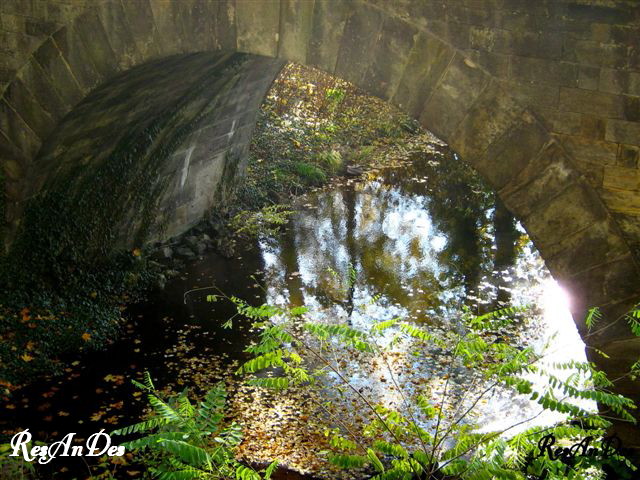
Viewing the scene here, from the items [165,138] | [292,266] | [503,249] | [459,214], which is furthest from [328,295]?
[459,214]

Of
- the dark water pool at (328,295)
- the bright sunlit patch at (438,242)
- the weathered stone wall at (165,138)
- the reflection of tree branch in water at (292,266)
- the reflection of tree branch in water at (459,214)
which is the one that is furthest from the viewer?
the bright sunlit patch at (438,242)

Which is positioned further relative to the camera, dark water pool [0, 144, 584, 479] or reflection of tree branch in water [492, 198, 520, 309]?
reflection of tree branch in water [492, 198, 520, 309]

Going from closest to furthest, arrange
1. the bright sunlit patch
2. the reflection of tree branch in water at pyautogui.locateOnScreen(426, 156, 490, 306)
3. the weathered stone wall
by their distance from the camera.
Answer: the weathered stone wall < the reflection of tree branch in water at pyautogui.locateOnScreen(426, 156, 490, 306) < the bright sunlit patch

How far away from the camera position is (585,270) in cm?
528

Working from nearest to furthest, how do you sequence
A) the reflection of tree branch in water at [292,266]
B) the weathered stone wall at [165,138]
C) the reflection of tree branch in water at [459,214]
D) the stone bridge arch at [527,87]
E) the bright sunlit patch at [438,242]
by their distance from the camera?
the stone bridge arch at [527,87] < the weathered stone wall at [165,138] < the reflection of tree branch in water at [292,266] < the reflection of tree branch in water at [459,214] < the bright sunlit patch at [438,242]

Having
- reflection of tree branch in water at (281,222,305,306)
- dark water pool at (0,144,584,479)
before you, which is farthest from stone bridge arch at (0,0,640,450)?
reflection of tree branch in water at (281,222,305,306)

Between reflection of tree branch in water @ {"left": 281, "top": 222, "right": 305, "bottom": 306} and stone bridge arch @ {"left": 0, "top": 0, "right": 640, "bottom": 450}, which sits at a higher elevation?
reflection of tree branch in water @ {"left": 281, "top": 222, "right": 305, "bottom": 306}

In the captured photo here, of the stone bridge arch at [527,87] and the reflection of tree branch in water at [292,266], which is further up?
the reflection of tree branch in water at [292,266]

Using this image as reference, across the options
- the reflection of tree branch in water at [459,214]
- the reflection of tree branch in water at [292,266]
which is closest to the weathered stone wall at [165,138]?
the reflection of tree branch in water at [292,266]

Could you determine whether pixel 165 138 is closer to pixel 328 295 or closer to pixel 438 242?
pixel 328 295

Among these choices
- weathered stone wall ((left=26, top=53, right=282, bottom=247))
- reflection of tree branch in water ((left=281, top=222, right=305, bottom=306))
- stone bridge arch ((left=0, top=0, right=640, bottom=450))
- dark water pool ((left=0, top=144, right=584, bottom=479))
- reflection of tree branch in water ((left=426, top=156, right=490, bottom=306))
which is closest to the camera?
stone bridge arch ((left=0, top=0, right=640, bottom=450))

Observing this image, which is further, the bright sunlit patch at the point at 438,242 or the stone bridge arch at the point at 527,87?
the bright sunlit patch at the point at 438,242

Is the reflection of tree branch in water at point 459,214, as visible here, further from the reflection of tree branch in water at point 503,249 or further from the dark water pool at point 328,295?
the reflection of tree branch in water at point 503,249

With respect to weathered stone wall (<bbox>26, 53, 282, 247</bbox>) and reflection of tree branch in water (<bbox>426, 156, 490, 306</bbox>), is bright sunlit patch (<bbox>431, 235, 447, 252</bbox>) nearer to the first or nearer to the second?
reflection of tree branch in water (<bbox>426, 156, 490, 306</bbox>)
